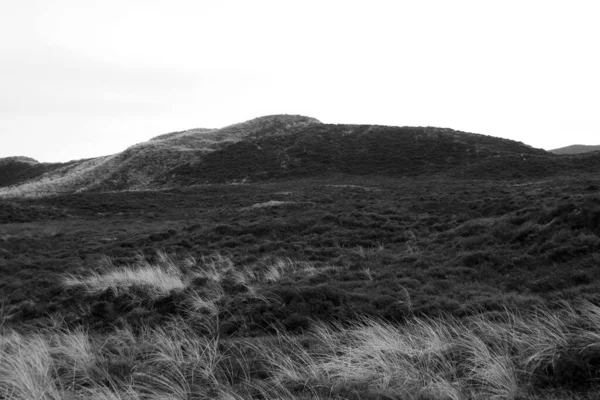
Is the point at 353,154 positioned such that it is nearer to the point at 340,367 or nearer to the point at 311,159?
the point at 311,159

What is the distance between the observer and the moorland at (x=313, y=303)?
4328mm

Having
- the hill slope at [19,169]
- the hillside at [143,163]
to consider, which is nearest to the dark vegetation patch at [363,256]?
the hillside at [143,163]

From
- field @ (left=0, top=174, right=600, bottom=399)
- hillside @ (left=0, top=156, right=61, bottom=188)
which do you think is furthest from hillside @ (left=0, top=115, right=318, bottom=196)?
field @ (left=0, top=174, right=600, bottom=399)

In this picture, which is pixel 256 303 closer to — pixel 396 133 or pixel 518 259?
pixel 518 259

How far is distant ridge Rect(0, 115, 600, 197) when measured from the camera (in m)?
45.5

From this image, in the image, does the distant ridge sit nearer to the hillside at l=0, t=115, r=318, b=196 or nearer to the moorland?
the hillside at l=0, t=115, r=318, b=196

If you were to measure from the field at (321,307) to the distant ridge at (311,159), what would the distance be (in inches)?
954

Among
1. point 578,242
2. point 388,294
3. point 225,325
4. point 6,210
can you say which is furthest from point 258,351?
point 6,210

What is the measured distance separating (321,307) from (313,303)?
0.76 feet

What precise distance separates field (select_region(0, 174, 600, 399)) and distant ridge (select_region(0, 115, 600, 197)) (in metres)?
24.2

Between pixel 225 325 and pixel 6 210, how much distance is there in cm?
3073

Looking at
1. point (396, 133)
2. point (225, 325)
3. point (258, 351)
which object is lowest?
point (225, 325)

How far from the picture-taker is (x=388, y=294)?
884 centimetres

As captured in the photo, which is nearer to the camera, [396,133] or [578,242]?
[578,242]
